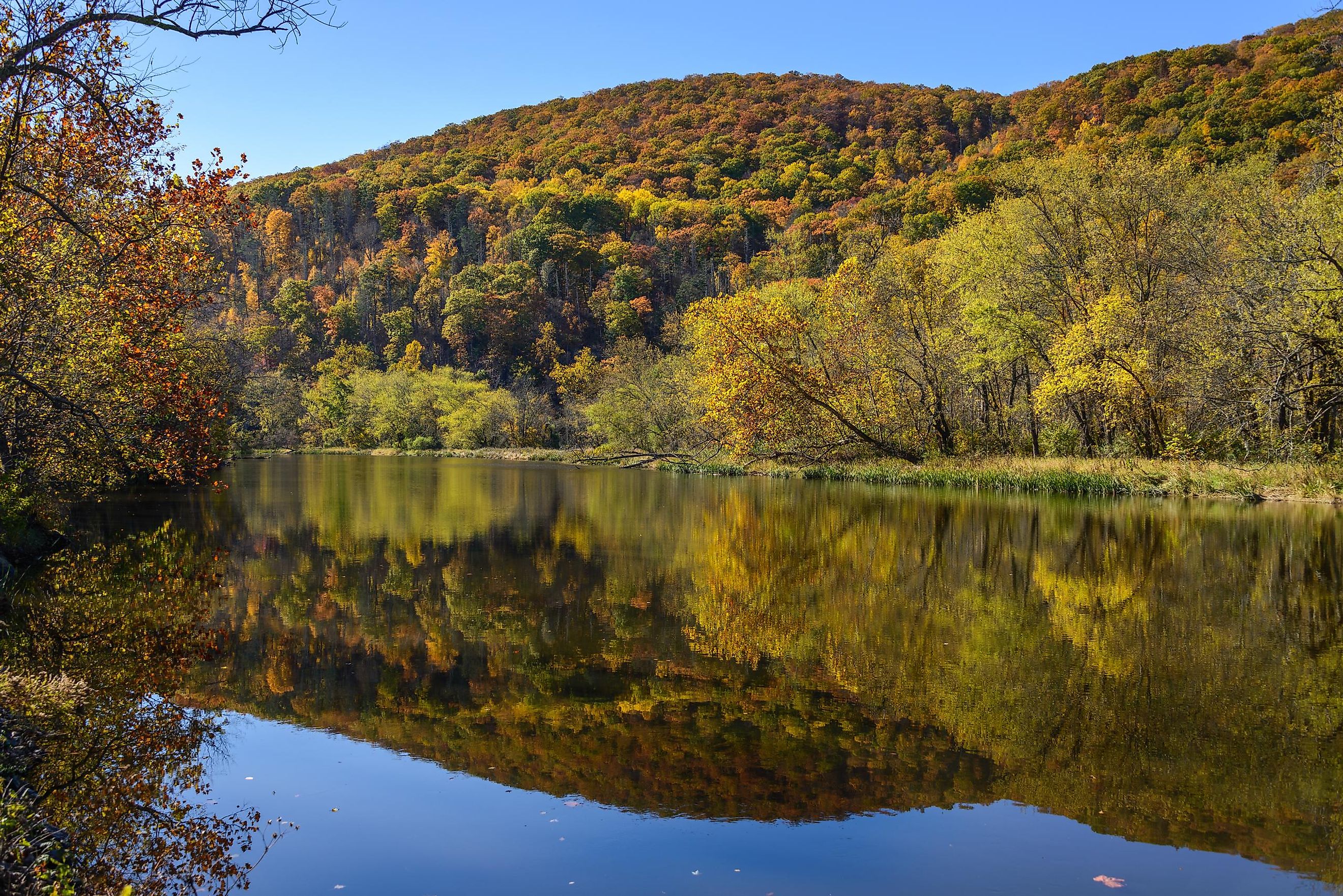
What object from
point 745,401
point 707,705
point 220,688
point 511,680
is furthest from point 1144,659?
point 745,401

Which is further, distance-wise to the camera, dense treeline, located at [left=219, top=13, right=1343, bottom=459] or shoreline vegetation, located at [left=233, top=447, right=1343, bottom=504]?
dense treeline, located at [left=219, top=13, right=1343, bottom=459]

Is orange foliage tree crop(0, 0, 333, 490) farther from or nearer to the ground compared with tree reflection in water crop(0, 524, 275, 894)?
farther from the ground

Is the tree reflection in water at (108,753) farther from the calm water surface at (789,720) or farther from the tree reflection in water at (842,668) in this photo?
the tree reflection in water at (842,668)

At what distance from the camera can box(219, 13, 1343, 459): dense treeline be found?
91.8ft

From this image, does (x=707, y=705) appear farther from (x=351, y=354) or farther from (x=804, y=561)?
(x=351, y=354)

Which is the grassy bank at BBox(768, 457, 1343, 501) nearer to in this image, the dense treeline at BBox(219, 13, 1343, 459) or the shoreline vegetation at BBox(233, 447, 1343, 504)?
the shoreline vegetation at BBox(233, 447, 1343, 504)

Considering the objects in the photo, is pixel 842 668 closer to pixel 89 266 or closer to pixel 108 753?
pixel 108 753

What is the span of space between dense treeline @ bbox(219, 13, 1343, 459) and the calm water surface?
10.9 metres

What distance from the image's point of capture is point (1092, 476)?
1111 inches

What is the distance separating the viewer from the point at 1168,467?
27.4 metres

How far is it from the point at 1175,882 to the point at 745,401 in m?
30.9

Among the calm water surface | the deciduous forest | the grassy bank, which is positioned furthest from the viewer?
the grassy bank

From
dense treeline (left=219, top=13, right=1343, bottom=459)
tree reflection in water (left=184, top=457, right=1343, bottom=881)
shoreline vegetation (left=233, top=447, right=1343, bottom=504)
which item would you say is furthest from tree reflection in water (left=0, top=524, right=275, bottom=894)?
shoreline vegetation (left=233, top=447, right=1343, bottom=504)

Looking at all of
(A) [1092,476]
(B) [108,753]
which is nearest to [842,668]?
(B) [108,753]
